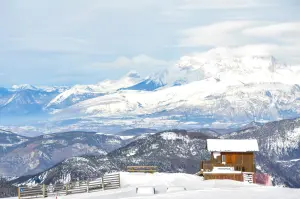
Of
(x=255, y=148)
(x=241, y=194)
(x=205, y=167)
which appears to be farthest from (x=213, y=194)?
(x=255, y=148)

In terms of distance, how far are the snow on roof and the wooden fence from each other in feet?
130

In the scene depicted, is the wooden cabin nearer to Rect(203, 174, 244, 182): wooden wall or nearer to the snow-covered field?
Rect(203, 174, 244, 182): wooden wall

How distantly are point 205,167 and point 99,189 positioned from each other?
37.9 meters

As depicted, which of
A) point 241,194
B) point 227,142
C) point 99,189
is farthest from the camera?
point 227,142

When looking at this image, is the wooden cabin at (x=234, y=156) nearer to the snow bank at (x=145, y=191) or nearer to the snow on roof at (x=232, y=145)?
the snow on roof at (x=232, y=145)

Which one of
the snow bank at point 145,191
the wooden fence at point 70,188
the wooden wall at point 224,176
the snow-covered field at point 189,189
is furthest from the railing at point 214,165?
the snow bank at point 145,191

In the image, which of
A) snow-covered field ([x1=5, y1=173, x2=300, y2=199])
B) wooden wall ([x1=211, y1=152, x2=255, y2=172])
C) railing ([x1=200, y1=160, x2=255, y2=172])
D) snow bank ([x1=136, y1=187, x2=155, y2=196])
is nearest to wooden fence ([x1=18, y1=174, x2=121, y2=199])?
snow-covered field ([x1=5, y1=173, x2=300, y2=199])

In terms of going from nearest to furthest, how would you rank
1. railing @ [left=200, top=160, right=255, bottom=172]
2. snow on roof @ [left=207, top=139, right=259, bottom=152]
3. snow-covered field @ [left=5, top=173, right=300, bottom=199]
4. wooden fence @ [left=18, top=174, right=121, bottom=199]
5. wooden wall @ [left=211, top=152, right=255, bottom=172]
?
snow-covered field @ [left=5, top=173, right=300, bottom=199] → wooden fence @ [left=18, top=174, right=121, bottom=199] → railing @ [left=200, top=160, right=255, bottom=172] → wooden wall @ [left=211, top=152, right=255, bottom=172] → snow on roof @ [left=207, top=139, right=259, bottom=152]

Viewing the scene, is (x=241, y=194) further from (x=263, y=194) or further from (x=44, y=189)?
(x=44, y=189)

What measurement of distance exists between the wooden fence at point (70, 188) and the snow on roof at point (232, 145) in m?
39.6

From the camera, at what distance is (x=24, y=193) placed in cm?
10119

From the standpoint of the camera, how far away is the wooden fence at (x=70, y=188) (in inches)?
4026

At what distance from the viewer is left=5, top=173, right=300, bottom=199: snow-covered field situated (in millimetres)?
Result: 99125

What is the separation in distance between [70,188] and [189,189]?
19.5 m
